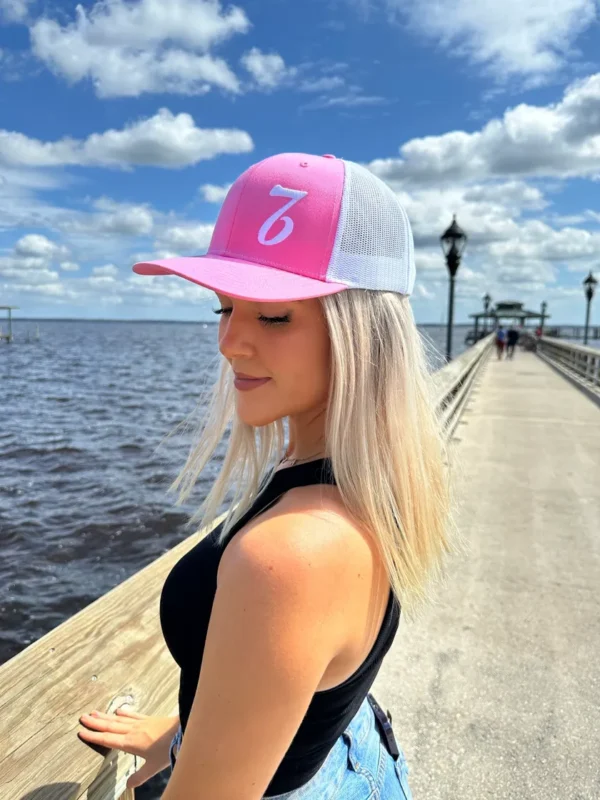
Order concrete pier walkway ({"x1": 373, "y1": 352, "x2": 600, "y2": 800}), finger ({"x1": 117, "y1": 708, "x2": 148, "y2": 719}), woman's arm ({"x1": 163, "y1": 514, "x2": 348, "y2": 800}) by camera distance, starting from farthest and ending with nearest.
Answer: concrete pier walkway ({"x1": 373, "y1": 352, "x2": 600, "y2": 800}), finger ({"x1": 117, "y1": 708, "x2": 148, "y2": 719}), woman's arm ({"x1": 163, "y1": 514, "x2": 348, "y2": 800})

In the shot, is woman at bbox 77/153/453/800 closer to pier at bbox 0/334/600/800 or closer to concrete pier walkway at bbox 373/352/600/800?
pier at bbox 0/334/600/800

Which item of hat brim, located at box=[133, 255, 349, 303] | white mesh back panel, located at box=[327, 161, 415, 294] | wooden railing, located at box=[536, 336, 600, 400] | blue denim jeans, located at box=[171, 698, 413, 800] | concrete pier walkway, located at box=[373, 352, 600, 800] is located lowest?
concrete pier walkway, located at box=[373, 352, 600, 800]

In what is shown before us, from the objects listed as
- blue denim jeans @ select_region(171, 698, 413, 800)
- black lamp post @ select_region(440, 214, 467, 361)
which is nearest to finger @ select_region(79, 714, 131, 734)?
blue denim jeans @ select_region(171, 698, 413, 800)

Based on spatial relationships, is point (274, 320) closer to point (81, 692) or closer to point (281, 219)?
point (281, 219)

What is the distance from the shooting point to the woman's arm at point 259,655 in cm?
86

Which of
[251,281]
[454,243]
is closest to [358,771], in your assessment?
[251,281]

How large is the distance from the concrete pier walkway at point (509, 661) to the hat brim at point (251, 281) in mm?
1846

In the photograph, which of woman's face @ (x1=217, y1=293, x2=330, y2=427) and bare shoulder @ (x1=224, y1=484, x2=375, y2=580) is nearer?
bare shoulder @ (x1=224, y1=484, x2=375, y2=580)

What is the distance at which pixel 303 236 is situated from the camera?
1.17 metres

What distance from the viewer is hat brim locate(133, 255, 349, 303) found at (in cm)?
111

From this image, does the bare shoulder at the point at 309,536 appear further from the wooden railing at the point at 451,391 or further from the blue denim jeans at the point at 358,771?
the wooden railing at the point at 451,391

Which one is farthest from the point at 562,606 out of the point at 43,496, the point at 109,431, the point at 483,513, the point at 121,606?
the point at 109,431

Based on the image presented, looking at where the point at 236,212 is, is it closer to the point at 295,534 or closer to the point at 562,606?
the point at 295,534

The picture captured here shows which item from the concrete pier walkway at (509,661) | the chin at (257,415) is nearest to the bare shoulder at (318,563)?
the chin at (257,415)
